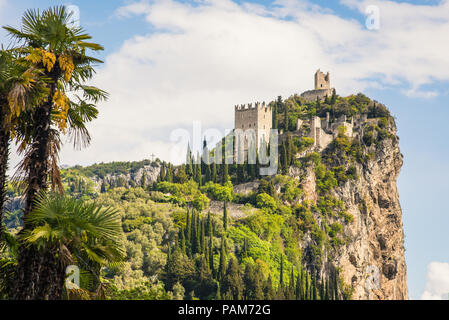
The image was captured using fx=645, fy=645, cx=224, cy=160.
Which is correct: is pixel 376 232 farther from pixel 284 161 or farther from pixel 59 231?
pixel 59 231

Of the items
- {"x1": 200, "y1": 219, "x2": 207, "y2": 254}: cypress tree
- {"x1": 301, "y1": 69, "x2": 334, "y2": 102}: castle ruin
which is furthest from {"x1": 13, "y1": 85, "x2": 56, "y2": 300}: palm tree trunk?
{"x1": 301, "y1": 69, "x2": 334, "y2": 102}: castle ruin

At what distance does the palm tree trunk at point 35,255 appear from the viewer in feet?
31.4

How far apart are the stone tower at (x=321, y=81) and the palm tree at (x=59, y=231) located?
100135 mm

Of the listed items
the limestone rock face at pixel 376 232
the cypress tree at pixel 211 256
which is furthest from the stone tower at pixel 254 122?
the cypress tree at pixel 211 256

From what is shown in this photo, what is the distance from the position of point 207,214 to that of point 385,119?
37.0 meters

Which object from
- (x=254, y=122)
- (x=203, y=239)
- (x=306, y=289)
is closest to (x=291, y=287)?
(x=306, y=289)

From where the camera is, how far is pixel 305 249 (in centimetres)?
7569

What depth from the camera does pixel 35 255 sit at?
9.70m

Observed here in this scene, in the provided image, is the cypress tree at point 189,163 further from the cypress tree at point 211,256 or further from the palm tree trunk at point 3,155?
the palm tree trunk at point 3,155

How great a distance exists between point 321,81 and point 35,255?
10126 cm
